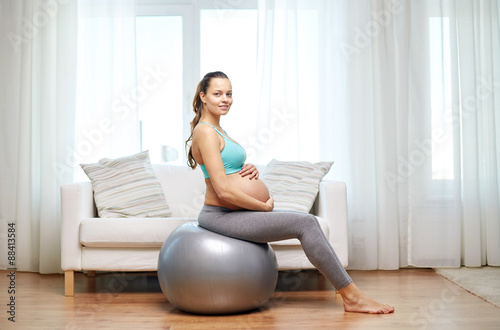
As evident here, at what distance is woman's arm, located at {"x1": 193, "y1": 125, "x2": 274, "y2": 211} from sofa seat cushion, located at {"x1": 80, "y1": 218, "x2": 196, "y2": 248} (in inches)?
26.2

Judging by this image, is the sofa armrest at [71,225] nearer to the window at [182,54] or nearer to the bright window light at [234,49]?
the window at [182,54]

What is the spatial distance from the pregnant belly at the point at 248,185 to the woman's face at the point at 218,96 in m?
0.32

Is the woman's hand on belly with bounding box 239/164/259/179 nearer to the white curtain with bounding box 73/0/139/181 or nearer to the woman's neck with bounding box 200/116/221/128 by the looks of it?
the woman's neck with bounding box 200/116/221/128

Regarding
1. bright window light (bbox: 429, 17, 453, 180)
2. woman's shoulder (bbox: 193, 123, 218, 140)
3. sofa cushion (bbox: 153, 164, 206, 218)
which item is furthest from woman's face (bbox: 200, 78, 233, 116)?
bright window light (bbox: 429, 17, 453, 180)

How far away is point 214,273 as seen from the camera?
2.64 metres

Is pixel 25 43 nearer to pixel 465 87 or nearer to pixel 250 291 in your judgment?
pixel 250 291

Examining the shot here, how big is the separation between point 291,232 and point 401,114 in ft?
6.26

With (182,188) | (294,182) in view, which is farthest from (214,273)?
(182,188)

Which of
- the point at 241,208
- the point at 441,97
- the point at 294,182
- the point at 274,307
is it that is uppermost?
the point at 441,97

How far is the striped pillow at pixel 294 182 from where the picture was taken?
364 cm

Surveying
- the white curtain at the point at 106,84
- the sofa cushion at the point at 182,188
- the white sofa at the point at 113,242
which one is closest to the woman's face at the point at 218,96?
the white sofa at the point at 113,242

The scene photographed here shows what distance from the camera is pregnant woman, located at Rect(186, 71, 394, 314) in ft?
8.87

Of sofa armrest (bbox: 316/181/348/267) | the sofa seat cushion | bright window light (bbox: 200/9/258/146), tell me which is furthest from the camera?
bright window light (bbox: 200/9/258/146)

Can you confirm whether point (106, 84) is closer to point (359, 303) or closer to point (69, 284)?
point (69, 284)
